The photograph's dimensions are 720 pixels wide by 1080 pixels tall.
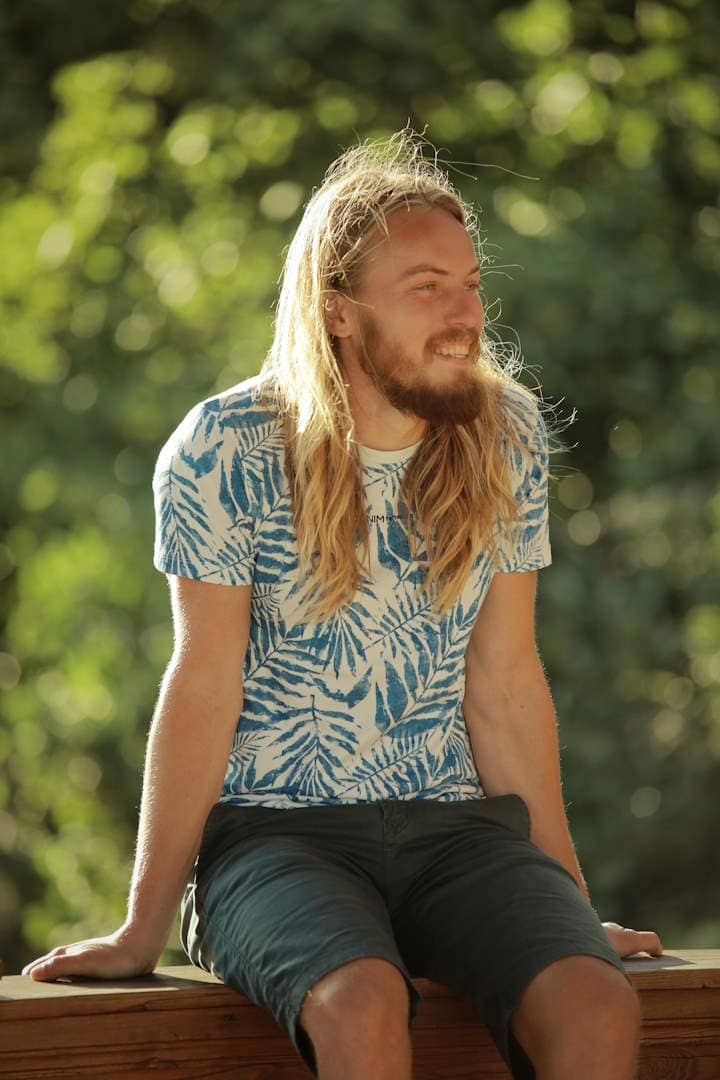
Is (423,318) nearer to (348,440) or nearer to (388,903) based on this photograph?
(348,440)

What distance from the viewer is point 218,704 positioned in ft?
6.63

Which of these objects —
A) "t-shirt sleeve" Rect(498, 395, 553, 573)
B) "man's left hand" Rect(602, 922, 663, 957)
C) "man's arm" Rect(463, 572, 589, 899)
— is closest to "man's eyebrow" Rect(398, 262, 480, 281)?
"t-shirt sleeve" Rect(498, 395, 553, 573)

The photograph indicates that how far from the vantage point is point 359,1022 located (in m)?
1.68

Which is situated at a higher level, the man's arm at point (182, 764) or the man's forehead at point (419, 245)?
the man's forehead at point (419, 245)

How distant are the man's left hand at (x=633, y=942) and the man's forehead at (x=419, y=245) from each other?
894 mm

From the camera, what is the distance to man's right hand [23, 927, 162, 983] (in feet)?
6.34

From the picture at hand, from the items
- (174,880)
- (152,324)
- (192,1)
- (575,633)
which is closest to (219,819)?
(174,880)

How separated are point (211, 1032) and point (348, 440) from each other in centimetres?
74

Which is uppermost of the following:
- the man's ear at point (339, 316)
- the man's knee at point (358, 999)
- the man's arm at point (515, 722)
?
the man's ear at point (339, 316)

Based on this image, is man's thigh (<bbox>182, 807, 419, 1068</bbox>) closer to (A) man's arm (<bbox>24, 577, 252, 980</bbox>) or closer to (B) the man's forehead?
(A) man's arm (<bbox>24, 577, 252, 980</bbox>)

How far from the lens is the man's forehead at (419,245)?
2.18 m

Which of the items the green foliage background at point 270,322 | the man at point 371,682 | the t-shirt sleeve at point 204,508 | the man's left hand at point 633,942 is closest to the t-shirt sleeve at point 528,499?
the man at point 371,682

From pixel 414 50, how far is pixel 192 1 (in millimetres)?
879

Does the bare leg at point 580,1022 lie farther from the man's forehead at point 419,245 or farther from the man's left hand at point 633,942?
the man's forehead at point 419,245
